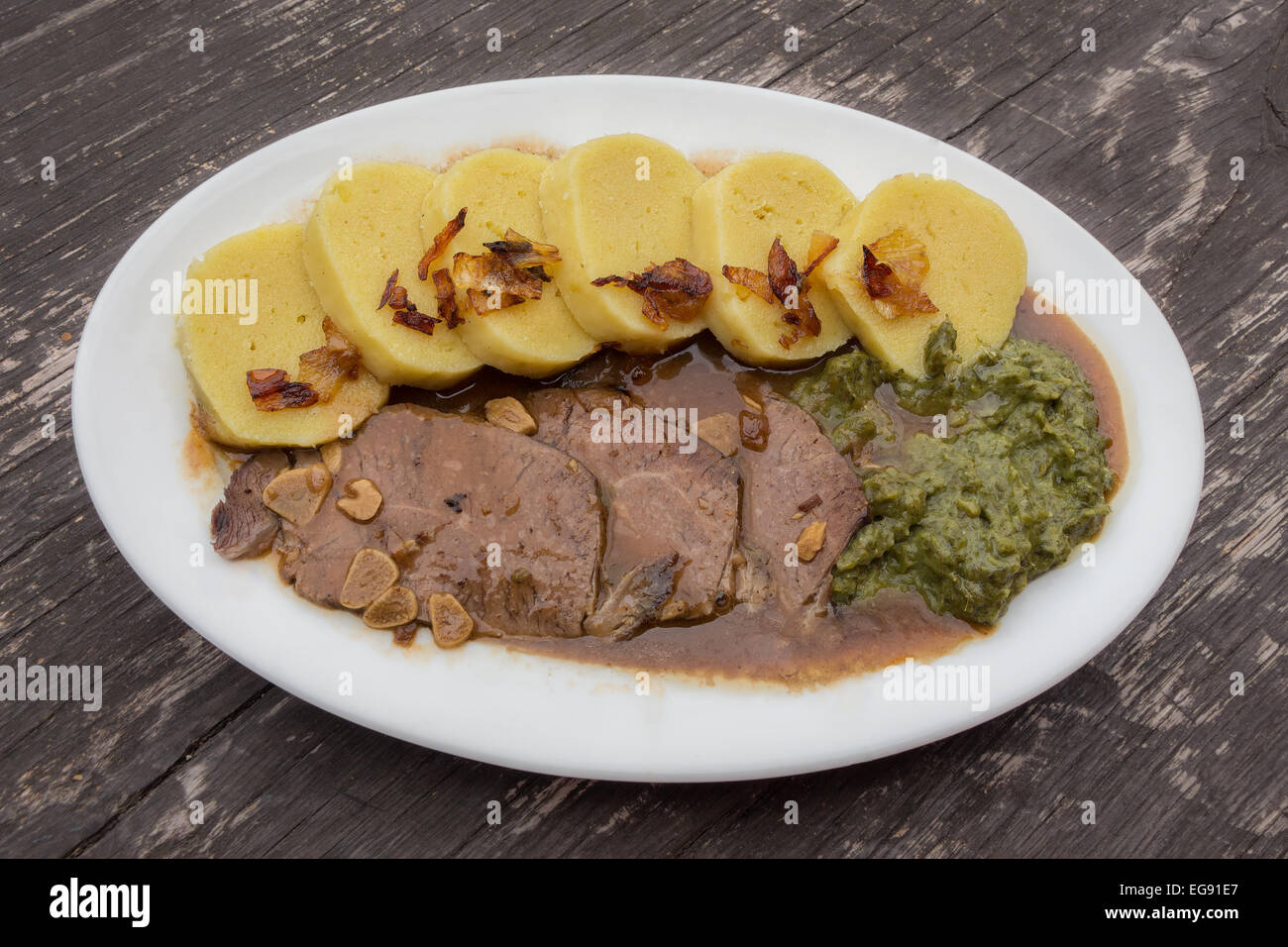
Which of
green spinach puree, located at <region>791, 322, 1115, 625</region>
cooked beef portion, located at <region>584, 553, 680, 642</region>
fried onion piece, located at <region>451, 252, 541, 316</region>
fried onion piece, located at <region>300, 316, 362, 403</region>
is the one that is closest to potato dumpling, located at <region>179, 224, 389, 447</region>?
fried onion piece, located at <region>300, 316, 362, 403</region>

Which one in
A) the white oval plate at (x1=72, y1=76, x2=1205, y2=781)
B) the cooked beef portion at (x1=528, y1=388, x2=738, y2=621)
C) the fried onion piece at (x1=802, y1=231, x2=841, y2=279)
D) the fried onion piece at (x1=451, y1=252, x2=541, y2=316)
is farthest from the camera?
the fried onion piece at (x1=802, y1=231, x2=841, y2=279)

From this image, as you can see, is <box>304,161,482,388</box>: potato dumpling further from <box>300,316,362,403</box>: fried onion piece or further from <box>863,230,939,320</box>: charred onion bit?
<box>863,230,939,320</box>: charred onion bit

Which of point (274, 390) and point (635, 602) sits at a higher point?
point (274, 390)

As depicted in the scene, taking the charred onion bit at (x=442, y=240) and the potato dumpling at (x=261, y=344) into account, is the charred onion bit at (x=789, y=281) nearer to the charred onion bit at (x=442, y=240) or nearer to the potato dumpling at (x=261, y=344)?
the charred onion bit at (x=442, y=240)

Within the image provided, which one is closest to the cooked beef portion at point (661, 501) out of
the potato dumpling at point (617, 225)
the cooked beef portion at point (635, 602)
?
the cooked beef portion at point (635, 602)

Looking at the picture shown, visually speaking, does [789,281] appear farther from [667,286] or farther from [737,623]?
[737,623]

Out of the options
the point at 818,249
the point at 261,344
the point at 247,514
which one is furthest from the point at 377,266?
the point at 818,249

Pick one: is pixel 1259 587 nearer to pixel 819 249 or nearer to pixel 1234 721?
pixel 1234 721
